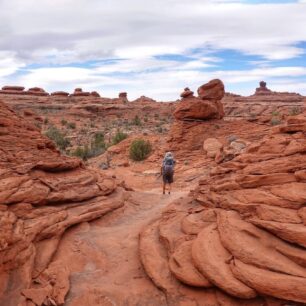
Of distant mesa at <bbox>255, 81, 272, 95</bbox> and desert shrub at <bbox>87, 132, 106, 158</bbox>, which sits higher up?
distant mesa at <bbox>255, 81, 272, 95</bbox>

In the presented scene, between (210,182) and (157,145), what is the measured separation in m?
19.1

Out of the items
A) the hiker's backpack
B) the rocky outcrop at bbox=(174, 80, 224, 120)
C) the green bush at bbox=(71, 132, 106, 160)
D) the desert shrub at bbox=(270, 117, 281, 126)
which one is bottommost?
the green bush at bbox=(71, 132, 106, 160)

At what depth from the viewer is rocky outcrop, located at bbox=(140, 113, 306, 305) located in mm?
6465

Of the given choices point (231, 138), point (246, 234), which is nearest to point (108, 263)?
point (246, 234)

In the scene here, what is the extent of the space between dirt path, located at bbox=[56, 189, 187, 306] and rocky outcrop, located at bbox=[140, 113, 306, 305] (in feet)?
1.04

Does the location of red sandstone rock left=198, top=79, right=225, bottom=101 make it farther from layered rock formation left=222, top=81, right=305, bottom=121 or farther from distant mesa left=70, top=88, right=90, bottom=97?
distant mesa left=70, top=88, right=90, bottom=97

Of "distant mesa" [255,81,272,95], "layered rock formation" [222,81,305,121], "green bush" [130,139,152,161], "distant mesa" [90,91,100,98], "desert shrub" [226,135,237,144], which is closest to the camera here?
"desert shrub" [226,135,237,144]

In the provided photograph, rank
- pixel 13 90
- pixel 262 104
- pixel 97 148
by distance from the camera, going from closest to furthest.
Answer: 1. pixel 97 148
2. pixel 262 104
3. pixel 13 90

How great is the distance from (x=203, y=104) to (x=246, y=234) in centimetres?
1816

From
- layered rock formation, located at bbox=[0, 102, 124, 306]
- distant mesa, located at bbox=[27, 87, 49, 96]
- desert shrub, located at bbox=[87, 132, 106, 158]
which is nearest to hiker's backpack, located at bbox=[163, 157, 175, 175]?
layered rock formation, located at bbox=[0, 102, 124, 306]

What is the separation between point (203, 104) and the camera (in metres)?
24.9

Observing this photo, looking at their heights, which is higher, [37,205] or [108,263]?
[37,205]

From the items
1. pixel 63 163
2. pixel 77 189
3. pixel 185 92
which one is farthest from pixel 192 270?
pixel 185 92

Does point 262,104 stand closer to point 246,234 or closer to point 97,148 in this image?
point 97,148
